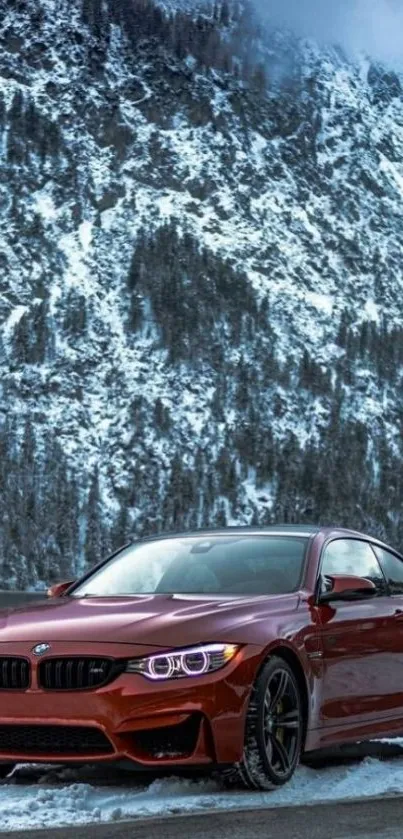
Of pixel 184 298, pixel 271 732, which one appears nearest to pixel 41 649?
pixel 271 732

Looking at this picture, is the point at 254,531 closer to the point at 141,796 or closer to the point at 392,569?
the point at 392,569

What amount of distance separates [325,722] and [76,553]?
243 feet

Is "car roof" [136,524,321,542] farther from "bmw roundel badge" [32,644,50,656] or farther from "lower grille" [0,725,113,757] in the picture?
"lower grille" [0,725,113,757]

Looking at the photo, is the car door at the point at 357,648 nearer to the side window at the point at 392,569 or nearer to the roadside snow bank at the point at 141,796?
the side window at the point at 392,569

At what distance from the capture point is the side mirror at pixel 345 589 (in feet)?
22.1

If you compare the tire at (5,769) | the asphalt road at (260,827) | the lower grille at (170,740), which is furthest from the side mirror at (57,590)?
the asphalt road at (260,827)

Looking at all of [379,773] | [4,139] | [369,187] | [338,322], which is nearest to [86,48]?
[4,139]

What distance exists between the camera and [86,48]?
4350 inches

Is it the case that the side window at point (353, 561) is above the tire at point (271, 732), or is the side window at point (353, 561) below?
above

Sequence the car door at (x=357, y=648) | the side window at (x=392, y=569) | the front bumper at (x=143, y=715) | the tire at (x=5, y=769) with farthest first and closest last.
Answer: the side window at (x=392, y=569) → the car door at (x=357, y=648) → the tire at (x=5, y=769) → the front bumper at (x=143, y=715)

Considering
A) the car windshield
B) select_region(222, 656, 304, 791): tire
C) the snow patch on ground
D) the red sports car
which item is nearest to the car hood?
the red sports car

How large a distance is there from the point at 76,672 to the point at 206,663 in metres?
0.58

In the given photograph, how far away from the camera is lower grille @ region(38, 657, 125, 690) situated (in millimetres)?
5660

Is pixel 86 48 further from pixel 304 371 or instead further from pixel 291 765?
pixel 291 765
